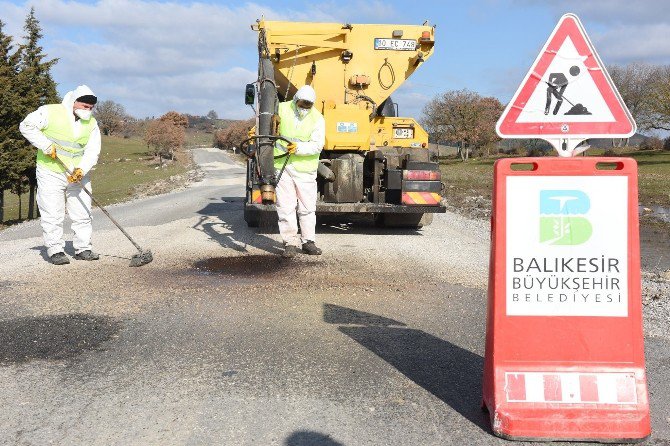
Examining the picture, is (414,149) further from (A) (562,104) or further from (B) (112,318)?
(A) (562,104)

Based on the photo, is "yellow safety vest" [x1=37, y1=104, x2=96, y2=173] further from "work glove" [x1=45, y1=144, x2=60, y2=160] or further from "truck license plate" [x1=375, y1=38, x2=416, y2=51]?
"truck license plate" [x1=375, y1=38, x2=416, y2=51]

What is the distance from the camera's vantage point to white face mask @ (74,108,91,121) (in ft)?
25.9

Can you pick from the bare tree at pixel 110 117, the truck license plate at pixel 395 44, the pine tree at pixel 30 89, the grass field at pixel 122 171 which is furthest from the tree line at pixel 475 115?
the bare tree at pixel 110 117

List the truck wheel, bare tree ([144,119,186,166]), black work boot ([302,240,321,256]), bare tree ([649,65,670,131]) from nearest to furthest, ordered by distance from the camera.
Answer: black work boot ([302,240,321,256]) → the truck wheel → bare tree ([649,65,670,131]) → bare tree ([144,119,186,166])

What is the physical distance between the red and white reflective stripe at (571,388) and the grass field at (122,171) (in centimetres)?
3089

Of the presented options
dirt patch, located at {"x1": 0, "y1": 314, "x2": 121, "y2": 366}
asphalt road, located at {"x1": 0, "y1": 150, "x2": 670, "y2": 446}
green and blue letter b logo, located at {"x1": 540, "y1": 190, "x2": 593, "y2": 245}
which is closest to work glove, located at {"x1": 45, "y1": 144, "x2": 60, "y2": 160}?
asphalt road, located at {"x1": 0, "y1": 150, "x2": 670, "y2": 446}

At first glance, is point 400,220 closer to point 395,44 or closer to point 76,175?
point 395,44

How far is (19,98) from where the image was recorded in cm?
2448

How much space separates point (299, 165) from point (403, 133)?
3271 mm

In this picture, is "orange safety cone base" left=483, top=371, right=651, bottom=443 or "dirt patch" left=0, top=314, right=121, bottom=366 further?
"dirt patch" left=0, top=314, right=121, bottom=366

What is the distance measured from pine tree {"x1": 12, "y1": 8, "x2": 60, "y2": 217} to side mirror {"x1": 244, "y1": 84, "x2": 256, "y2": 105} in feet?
53.4

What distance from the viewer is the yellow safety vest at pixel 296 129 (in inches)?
344

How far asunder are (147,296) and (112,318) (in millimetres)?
850

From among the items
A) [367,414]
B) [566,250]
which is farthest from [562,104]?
[367,414]
